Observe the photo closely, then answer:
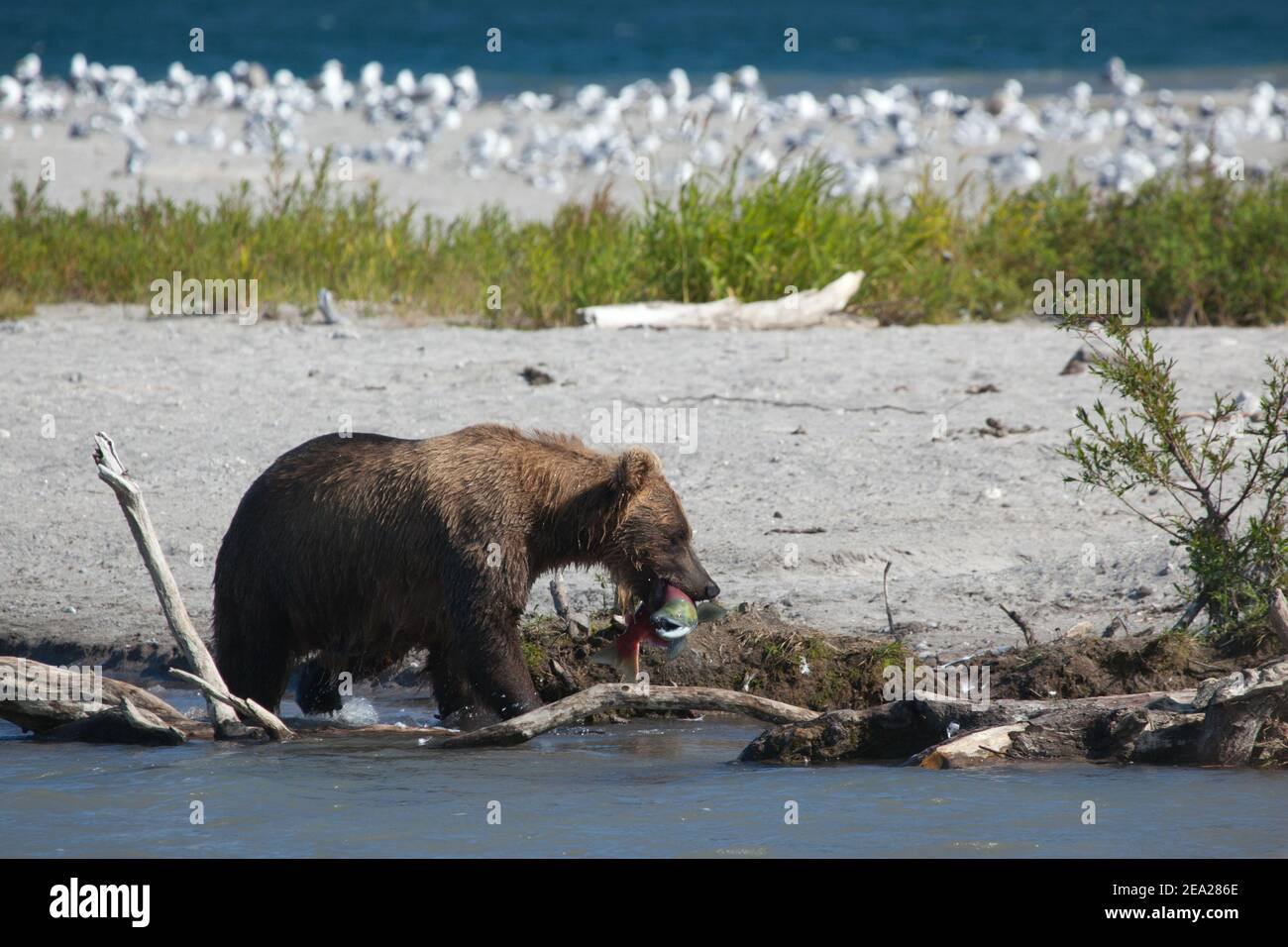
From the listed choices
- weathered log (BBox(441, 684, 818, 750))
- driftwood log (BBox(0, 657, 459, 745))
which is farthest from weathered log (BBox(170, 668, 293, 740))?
weathered log (BBox(441, 684, 818, 750))

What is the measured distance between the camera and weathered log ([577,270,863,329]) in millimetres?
12781

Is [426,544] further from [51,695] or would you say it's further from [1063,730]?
[1063,730]

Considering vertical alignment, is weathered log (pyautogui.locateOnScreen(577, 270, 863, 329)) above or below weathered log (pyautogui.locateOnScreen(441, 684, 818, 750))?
above

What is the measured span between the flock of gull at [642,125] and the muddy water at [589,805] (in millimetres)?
14137

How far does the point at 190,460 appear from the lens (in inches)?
400

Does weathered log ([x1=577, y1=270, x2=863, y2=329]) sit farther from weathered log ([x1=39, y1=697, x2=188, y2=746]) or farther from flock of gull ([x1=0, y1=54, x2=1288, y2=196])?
flock of gull ([x1=0, y1=54, x2=1288, y2=196])

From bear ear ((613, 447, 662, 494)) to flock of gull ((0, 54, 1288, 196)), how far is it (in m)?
13.3

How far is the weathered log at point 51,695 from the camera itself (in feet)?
22.3

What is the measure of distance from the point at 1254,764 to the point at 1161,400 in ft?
5.18

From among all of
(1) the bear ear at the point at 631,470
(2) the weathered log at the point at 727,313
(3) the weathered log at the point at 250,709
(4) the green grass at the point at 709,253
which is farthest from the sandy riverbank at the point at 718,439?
(3) the weathered log at the point at 250,709

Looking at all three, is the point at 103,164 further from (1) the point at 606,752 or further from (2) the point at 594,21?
(2) the point at 594,21
